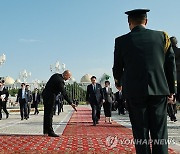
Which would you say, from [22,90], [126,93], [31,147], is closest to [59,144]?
[31,147]

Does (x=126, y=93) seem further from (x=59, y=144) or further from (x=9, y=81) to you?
(x=9, y=81)

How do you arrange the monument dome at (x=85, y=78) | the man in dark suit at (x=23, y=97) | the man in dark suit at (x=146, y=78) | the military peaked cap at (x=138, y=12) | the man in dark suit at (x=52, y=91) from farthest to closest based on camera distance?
1. the monument dome at (x=85, y=78)
2. the man in dark suit at (x=23, y=97)
3. the man in dark suit at (x=52, y=91)
4. the military peaked cap at (x=138, y=12)
5. the man in dark suit at (x=146, y=78)

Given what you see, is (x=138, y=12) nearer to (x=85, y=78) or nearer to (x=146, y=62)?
(x=146, y=62)

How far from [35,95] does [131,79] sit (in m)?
21.6

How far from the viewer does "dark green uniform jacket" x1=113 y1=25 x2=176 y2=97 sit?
3789 mm

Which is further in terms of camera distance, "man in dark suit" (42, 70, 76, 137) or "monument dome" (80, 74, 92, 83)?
"monument dome" (80, 74, 92, 83)

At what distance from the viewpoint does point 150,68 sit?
380 centimetres

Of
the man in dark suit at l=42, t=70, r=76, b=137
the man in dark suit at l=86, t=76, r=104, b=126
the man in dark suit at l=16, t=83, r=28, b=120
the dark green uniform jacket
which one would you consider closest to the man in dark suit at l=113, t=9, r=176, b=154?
the dark green uniform jacket

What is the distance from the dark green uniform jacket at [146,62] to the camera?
379cm

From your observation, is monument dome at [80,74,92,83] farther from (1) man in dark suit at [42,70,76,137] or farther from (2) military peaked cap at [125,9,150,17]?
(2) military peaked cap at [125,9,150,17]

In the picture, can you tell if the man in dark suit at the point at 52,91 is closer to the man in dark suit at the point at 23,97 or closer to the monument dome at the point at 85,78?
the man in dark suit at the point at 23,97

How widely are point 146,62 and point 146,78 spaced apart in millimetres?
177

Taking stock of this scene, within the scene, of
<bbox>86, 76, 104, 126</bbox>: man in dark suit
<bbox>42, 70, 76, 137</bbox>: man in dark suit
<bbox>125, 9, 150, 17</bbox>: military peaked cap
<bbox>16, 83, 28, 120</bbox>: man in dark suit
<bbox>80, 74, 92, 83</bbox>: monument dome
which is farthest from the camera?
<bbox>80, 74, 92, 83</bbox>: monument dome

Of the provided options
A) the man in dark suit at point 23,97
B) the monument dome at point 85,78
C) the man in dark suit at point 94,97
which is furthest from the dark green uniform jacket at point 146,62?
the monument dome at point 85,78
